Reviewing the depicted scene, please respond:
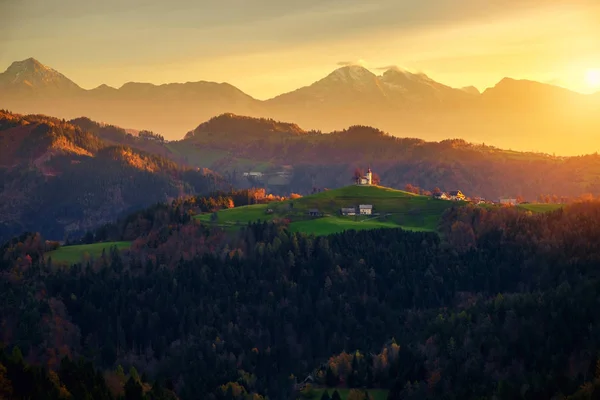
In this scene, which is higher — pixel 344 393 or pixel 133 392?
pixel 133 392

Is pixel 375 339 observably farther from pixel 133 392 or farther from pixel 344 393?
pixel 133 392

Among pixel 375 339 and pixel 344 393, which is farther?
pixel 375 339

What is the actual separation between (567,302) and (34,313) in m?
86.0

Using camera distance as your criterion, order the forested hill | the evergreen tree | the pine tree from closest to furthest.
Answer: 1. the evergreen tree
2. the pine tree
3. the forested hill

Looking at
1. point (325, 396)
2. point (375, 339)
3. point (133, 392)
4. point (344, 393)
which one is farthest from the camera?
point (375, 339)

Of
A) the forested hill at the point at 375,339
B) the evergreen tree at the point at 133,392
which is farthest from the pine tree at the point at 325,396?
the evergreen tree at the point at 133,392

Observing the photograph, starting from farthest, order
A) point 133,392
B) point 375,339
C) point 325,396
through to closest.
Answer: point 375,339 → point 325,396 → point 133,392

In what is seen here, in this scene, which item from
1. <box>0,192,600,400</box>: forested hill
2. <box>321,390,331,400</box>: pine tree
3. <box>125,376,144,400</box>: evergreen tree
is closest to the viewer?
<box>125,376,144,400</box>: evergreen tree

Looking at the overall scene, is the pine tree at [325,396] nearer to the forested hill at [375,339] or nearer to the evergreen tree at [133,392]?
the forested hill at [375,339]

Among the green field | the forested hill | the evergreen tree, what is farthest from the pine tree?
the evergreen tree

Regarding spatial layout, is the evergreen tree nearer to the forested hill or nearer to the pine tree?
the forested hill

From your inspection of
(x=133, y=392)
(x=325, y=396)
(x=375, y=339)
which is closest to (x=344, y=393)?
(x=325, y=396)

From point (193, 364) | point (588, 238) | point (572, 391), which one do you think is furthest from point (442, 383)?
point (588, 238)

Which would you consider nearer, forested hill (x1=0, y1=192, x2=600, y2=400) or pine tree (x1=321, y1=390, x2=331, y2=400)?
pine tree (x1=321, y1=390, x2=331, y2=400)
